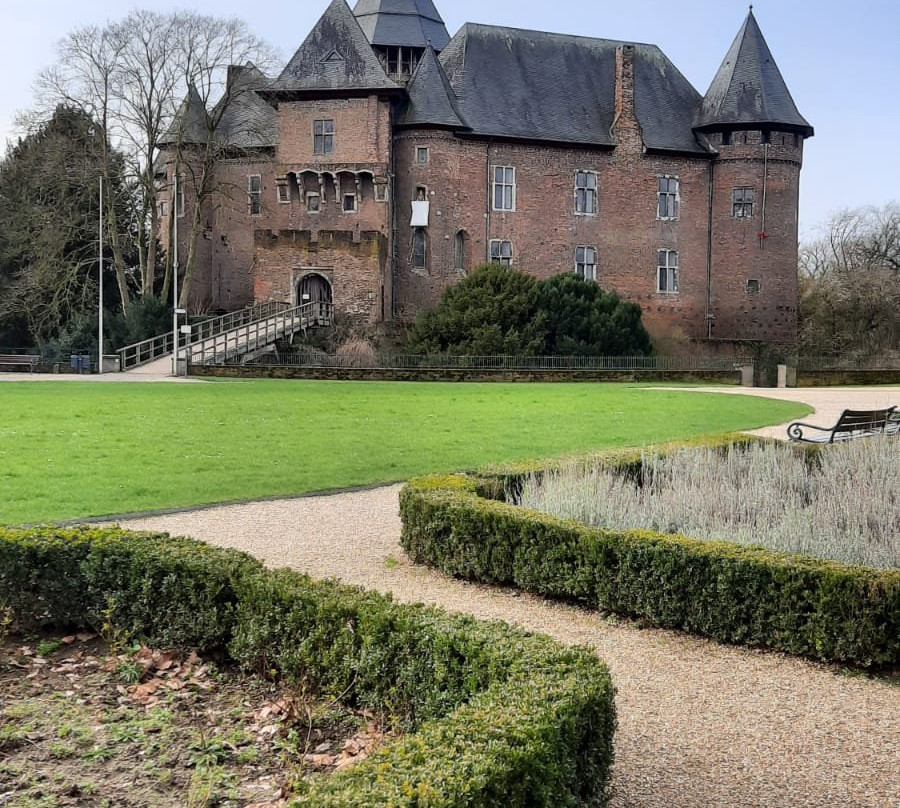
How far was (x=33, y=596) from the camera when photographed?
6.40 metres

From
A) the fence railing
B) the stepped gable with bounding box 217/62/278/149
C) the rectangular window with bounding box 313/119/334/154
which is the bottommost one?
the fence railing

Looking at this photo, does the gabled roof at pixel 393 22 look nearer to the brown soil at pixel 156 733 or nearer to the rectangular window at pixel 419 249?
the rectangular window at pixel 419 249

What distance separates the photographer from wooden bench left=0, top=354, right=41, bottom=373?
1646 inches

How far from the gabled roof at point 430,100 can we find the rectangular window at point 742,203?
1373cm

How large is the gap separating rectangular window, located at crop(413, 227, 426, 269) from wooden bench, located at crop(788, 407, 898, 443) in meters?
31.3

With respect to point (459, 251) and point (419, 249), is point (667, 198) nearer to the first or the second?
point (459, 251)

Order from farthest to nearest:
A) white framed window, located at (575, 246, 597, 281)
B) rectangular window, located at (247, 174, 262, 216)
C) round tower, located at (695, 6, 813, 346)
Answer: rectangular window, located at (247, 174, 262, 216) → white framed window, located at (575, 246, 597, 281) → round tower, located at (695, 6, 813, 346)

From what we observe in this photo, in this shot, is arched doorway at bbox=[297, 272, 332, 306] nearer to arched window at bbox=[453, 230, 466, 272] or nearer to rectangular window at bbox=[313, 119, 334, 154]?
rectangular window at bbox=[313, 119, 334, 154]

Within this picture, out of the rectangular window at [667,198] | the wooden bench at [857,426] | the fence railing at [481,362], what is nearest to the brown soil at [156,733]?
the wooden bench at [857,426]

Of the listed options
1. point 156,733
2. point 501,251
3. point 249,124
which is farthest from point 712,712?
point 249,124

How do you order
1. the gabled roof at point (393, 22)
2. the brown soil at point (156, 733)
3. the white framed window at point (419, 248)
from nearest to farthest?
the brown soil at point (156, 733), the white framed window at point (419, 248), the gabled roof at point (393, 22)

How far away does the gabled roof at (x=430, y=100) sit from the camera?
1738 inches

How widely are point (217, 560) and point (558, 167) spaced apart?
43.0 metres

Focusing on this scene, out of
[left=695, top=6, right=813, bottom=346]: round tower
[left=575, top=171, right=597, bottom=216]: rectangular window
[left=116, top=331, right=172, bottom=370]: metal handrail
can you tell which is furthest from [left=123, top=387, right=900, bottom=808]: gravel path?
[left=695, top=6, right=813, bottom=346]: round tower
